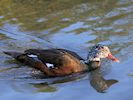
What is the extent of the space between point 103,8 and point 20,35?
292 centimetres

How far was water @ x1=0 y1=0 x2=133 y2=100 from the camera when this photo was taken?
933 cm

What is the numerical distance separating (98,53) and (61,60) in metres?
0.98

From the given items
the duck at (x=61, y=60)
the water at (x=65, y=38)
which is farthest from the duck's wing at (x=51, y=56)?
the water at (x=65, y=38)

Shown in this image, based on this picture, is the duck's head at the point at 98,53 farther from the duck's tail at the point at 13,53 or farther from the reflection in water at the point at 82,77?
the duck's tail at the point at 13,53

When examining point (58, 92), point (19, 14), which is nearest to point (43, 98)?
point (58, 92)

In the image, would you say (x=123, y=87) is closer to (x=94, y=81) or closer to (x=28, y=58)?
(x=94, y=81)

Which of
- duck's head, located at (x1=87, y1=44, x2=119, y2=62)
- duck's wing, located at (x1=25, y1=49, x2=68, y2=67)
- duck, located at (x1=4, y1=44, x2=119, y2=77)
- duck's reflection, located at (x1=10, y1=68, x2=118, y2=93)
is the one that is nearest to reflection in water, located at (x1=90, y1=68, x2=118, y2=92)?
duck's reflection, located at (x1=10, y1=68, x2=118, y2=93)

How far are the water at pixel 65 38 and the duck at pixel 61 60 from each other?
165 mm

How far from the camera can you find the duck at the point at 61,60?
1027 cm

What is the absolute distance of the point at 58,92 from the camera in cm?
927

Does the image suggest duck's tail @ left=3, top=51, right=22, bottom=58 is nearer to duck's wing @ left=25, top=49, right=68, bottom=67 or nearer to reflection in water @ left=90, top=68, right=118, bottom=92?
duck's wing @ left=25, top=49, right=68, bottom=67

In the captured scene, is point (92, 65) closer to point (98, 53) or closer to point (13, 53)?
point (98, 53)

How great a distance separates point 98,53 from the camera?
35.6 feet

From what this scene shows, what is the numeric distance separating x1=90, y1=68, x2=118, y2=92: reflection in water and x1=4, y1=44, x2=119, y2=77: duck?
20 cm
